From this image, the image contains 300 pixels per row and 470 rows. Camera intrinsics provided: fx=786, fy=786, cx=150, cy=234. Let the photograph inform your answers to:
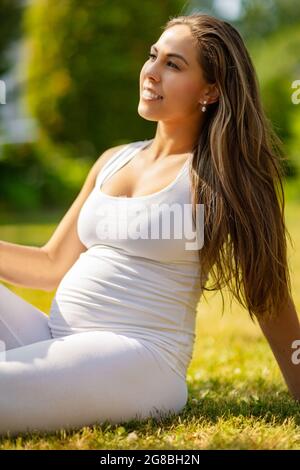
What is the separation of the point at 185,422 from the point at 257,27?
14300 mm

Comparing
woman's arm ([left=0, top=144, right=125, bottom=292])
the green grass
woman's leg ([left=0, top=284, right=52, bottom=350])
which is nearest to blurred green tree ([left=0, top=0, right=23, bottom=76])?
the green grass

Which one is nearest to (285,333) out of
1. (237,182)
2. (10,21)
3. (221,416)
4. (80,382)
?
(221,416)

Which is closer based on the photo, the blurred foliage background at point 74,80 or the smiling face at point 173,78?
the smiling face at point 173,78

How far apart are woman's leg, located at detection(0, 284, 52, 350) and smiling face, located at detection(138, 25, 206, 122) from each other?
798mm

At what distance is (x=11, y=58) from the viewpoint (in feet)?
44.9

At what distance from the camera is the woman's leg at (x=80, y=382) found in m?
2.39

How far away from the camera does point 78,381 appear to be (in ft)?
8.01

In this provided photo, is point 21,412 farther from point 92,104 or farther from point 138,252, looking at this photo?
point 92,104

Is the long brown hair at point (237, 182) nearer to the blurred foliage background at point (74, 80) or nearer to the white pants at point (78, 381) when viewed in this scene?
the white pants at point (78, 381)

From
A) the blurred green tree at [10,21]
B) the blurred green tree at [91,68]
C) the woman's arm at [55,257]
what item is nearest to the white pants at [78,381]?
the woman's arm at [55,257]

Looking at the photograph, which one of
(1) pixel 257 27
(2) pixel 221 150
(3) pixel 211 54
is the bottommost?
(2) pixel 221 150

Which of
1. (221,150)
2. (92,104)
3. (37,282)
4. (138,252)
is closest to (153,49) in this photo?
(221,150)

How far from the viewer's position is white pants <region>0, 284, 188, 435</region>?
94.3 inches

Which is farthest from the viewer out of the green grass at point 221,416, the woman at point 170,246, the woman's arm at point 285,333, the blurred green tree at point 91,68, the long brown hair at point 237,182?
the blurred green tree at point 91,68
